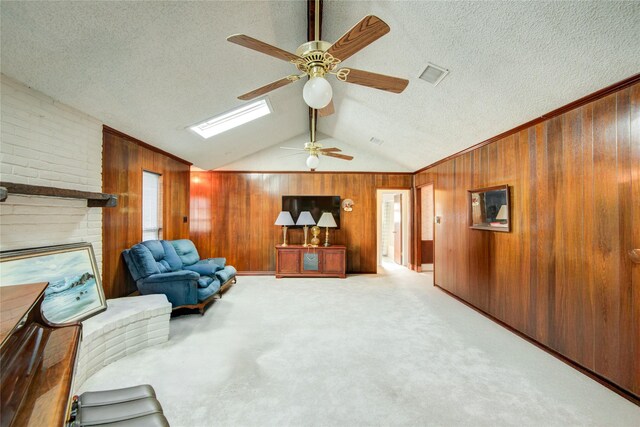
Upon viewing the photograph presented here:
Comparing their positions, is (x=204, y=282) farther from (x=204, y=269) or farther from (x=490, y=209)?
(x=490, y=209)

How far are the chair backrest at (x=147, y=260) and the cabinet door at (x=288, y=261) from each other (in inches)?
86.4

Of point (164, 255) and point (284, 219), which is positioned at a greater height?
point (284, 219)

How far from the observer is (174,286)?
333cm

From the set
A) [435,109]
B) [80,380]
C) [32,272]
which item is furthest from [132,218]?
[435,109]

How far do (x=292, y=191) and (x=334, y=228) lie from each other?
1290mm

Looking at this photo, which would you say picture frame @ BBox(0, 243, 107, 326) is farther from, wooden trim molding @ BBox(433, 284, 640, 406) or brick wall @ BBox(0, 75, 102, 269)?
wooden trim molding @ BBox(433, 284, 640, 406)

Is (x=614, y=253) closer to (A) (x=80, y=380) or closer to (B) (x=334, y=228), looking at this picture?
(A) (x=80, y=380)

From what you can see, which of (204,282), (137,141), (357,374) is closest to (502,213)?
(357,374)

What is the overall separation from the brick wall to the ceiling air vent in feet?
11.5

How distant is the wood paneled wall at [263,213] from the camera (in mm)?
6086

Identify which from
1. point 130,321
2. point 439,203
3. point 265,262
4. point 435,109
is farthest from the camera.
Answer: point 265,262

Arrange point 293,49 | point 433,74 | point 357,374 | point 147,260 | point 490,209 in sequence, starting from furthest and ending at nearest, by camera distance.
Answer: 1. point 490,209
2. point 147,260
3. point 293,49
4. point 433,74
5. point 357,374

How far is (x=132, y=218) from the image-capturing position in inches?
143

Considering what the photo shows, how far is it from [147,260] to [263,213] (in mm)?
2989
